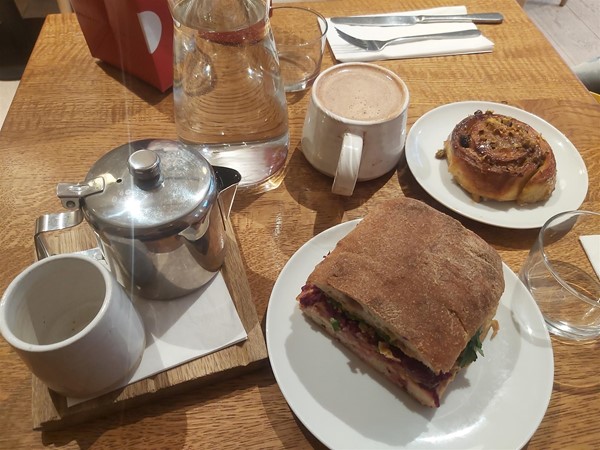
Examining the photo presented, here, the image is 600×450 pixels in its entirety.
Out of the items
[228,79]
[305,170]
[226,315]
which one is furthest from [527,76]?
[226,315]

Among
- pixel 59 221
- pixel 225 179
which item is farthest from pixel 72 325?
pixel 225 179

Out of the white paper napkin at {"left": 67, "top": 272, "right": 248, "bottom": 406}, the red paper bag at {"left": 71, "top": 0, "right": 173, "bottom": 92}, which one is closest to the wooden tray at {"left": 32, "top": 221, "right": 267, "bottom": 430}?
the white paper napkin at {"left": 67, "top": 272, "right": 248, "bottom": 406}

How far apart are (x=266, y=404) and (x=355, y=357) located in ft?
0.40

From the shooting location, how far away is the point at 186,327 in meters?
0.62

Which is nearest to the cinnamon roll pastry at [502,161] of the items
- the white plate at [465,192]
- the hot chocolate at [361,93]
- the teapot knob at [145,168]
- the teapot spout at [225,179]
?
the white plate at [465,192]

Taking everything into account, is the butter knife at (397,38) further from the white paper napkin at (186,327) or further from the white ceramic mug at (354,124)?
the white paper napkin at (186,327)

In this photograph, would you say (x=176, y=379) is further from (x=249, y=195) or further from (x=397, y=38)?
(x=397, y=38)

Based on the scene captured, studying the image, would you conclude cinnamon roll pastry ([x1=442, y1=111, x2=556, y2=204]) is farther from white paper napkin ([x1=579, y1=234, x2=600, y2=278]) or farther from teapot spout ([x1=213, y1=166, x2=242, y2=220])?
teapot spout ([x1=213, y1=166, x2=242, y2=220])

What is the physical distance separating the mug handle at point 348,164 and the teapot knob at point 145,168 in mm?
265

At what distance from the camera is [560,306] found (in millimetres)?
706

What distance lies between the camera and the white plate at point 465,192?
2.52ft

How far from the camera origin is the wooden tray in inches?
21.6

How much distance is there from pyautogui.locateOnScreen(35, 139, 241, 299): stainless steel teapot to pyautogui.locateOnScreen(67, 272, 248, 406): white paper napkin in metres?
0.03

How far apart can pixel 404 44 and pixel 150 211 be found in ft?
2.45
